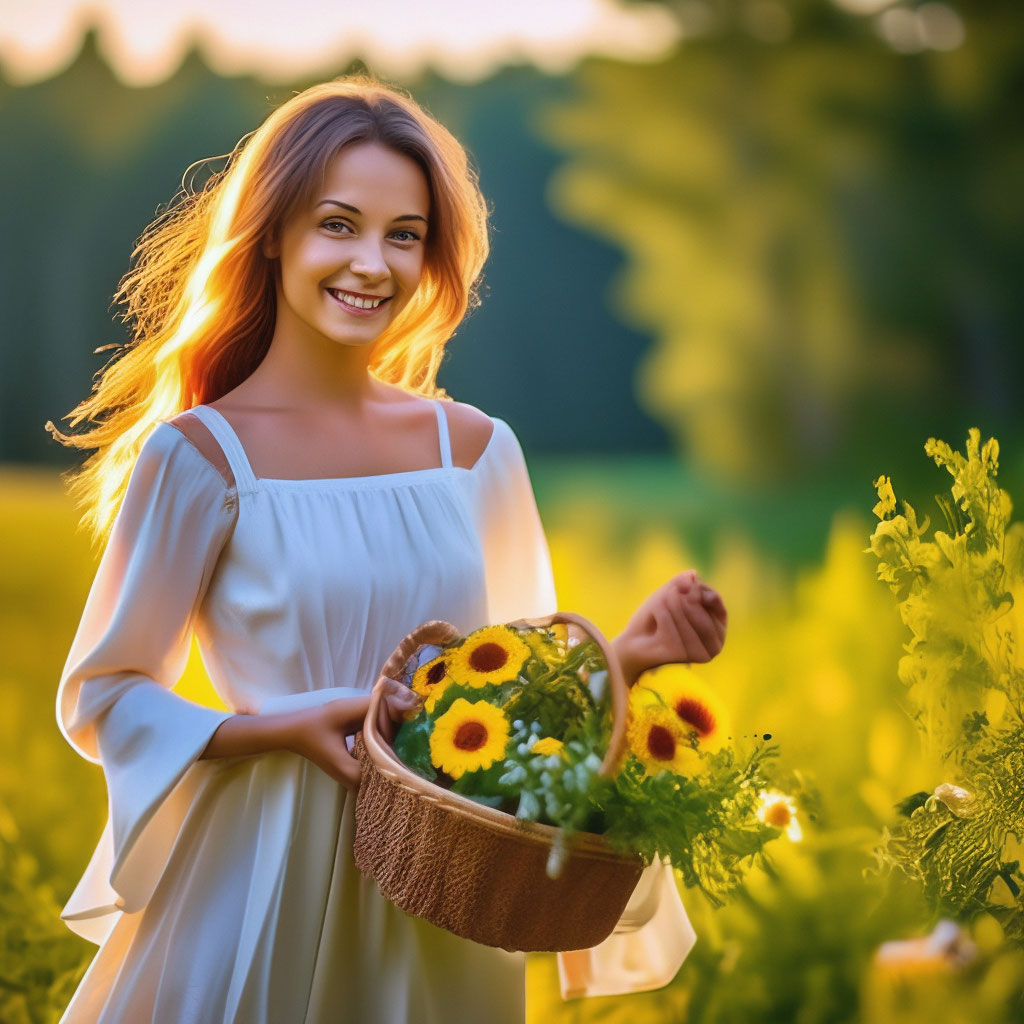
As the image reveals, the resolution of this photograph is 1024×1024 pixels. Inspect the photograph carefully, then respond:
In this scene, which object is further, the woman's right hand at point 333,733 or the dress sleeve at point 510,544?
the dress sleeve at point 510,544

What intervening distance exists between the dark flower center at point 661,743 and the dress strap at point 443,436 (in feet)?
2.10

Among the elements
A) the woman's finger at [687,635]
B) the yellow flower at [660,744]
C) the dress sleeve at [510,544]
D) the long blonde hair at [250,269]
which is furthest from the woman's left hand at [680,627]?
the long blonde hair at [250,269]

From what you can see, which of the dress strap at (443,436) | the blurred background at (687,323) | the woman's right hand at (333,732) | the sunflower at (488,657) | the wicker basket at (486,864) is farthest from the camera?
the blurred background at (687,323)

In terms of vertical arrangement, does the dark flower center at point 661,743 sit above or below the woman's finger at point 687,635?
below

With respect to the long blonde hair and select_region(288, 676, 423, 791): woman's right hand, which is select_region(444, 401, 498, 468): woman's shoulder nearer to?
the long blonde hair

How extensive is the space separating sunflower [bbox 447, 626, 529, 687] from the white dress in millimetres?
250

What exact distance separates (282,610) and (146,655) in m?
0.19

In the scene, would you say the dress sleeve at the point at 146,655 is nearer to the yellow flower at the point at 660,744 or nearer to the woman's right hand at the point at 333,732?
the woman's right hand at the point at 333,732

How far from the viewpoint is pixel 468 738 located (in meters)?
1.41

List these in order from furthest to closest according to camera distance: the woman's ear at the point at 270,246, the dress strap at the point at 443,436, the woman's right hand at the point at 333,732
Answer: the dress strap at the point at 443,436
the woman's ear at the point at 270,246
the woman's right hand at the point at 333,732

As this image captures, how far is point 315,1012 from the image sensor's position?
166 centimetres

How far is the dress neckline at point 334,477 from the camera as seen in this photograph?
177cm

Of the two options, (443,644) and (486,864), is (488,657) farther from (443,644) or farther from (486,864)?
(486,864)

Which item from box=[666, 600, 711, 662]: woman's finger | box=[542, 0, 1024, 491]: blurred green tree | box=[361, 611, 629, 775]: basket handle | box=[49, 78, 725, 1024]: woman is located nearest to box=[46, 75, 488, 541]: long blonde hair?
box=[49, 78, 725, 1024]: woman
